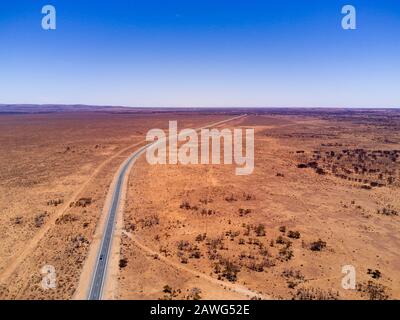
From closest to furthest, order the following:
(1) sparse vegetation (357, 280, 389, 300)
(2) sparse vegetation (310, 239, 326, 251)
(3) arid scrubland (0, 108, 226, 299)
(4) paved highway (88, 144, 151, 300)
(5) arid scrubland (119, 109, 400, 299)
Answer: (1) sparse vegetation (357, 280, 389, 300) → (4) paved highway (88, 144, 151, 300) → (5) arid scrubland (119, 109, 400, 299) → (3) arid scrubland (0, 108, 226, 299) → (2) sparse vegetation (310, 239, 326, 251)

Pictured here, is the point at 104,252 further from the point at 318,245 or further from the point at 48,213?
the point at 318,245

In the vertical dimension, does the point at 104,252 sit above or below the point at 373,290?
above

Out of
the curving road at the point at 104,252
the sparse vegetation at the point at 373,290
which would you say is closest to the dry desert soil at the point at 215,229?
the sparse vegetation at the point at 373,290

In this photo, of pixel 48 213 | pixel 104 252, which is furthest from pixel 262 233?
pixel 48 213

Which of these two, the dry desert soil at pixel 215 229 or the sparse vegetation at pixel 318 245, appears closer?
the dry desert soil at pixel 215 229

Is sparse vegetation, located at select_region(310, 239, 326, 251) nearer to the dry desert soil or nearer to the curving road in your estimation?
the dry desert soil

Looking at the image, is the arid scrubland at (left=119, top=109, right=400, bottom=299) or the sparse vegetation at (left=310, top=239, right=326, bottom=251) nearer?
the arid scrubland at (left=119, top=109, right=400, bottom=299)

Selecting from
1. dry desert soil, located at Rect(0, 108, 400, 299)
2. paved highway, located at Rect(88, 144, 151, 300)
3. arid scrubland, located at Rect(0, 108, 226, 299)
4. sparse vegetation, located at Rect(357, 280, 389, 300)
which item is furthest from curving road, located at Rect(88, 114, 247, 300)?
sparse vegetation, located at Rect(357, 280, 389, 300)

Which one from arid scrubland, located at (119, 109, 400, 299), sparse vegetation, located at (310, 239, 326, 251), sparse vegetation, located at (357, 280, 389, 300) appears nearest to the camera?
sparse vegetation, located at (357, 280, 389, 300)

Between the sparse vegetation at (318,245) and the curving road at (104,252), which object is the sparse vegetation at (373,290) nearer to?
the sparse vegetation at (318,245)

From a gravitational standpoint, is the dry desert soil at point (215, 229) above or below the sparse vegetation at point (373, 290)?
above

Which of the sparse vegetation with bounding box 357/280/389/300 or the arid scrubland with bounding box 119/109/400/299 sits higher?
the arid scrubland with bounding box 119/109/400/299
